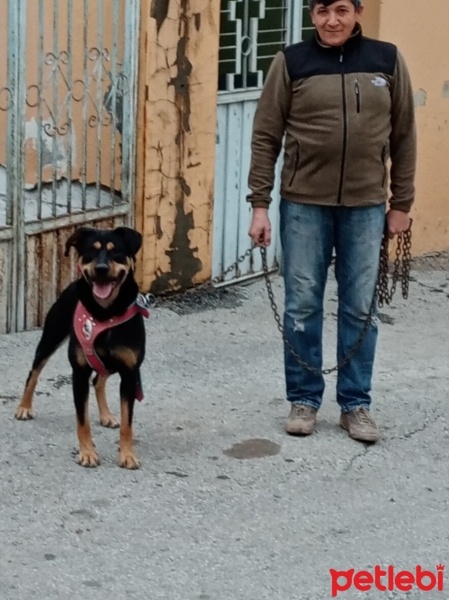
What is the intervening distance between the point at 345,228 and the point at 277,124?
0.55 m

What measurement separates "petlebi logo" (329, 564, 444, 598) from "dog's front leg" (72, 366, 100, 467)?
1332mm

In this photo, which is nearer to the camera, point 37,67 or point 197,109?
point 37,67

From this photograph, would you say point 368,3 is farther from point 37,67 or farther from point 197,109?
point 37,67

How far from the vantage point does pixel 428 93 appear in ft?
30.9

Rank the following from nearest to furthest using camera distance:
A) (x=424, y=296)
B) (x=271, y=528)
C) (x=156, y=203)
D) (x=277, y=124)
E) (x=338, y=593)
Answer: (x=338, y=593) < (x=271, y=528) < (x=277, y=124) < (x=156, y=203) < (x=424, y=296)

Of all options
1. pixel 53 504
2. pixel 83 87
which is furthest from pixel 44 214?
pixel 53 504

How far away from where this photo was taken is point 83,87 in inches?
300

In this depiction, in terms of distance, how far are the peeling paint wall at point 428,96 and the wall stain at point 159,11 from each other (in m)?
1.94

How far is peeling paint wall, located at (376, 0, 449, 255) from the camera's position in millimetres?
9180

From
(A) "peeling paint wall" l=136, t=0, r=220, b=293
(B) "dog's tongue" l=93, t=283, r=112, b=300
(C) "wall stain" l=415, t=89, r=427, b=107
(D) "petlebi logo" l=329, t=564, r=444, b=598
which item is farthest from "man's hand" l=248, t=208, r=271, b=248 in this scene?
(C) "wall stain" l=415, t=89, r=427, b=107

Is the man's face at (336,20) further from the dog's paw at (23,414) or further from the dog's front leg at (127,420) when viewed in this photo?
the dog's paw at (23,414)

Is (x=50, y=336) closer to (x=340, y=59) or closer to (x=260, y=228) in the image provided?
(x=260, y=228)

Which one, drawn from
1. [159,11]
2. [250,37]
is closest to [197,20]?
[159,11]

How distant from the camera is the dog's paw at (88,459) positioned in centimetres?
554
